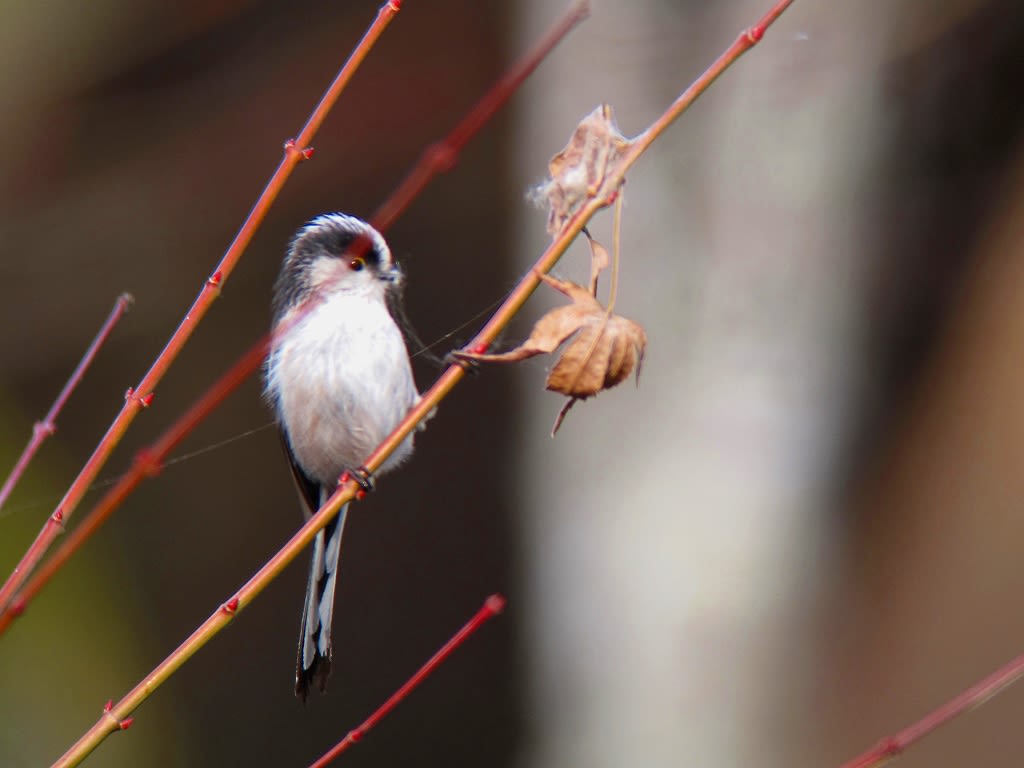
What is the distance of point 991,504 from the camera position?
2879 mm

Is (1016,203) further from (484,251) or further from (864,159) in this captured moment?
(484,251)

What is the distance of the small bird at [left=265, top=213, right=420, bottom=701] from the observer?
1729 millimetres

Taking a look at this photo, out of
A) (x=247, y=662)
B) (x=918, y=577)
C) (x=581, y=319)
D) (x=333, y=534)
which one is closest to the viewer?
(x=581, y=319)

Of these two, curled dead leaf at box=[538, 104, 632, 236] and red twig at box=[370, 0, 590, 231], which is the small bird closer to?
curled dead leaf at box=[538, 104, 632, 236]

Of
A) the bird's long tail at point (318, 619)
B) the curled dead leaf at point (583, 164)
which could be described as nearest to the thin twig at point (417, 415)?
the curled dead leaf at point (583, 164)

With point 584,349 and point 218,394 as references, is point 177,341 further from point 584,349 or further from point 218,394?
point 584,349

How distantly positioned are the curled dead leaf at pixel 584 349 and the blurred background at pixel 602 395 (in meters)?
1.88

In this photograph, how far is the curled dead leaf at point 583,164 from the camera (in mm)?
936

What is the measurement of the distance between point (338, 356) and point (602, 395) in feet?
4.74

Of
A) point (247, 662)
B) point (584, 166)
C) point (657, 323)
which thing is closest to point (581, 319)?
point (584, 166)

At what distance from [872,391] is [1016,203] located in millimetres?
624

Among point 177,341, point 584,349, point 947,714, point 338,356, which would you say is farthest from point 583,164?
point 338,356

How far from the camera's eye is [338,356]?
5.85 feet

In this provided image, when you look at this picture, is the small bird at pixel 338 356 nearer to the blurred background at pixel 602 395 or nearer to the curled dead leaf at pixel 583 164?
the curled dead leaf at pixel 583 164
